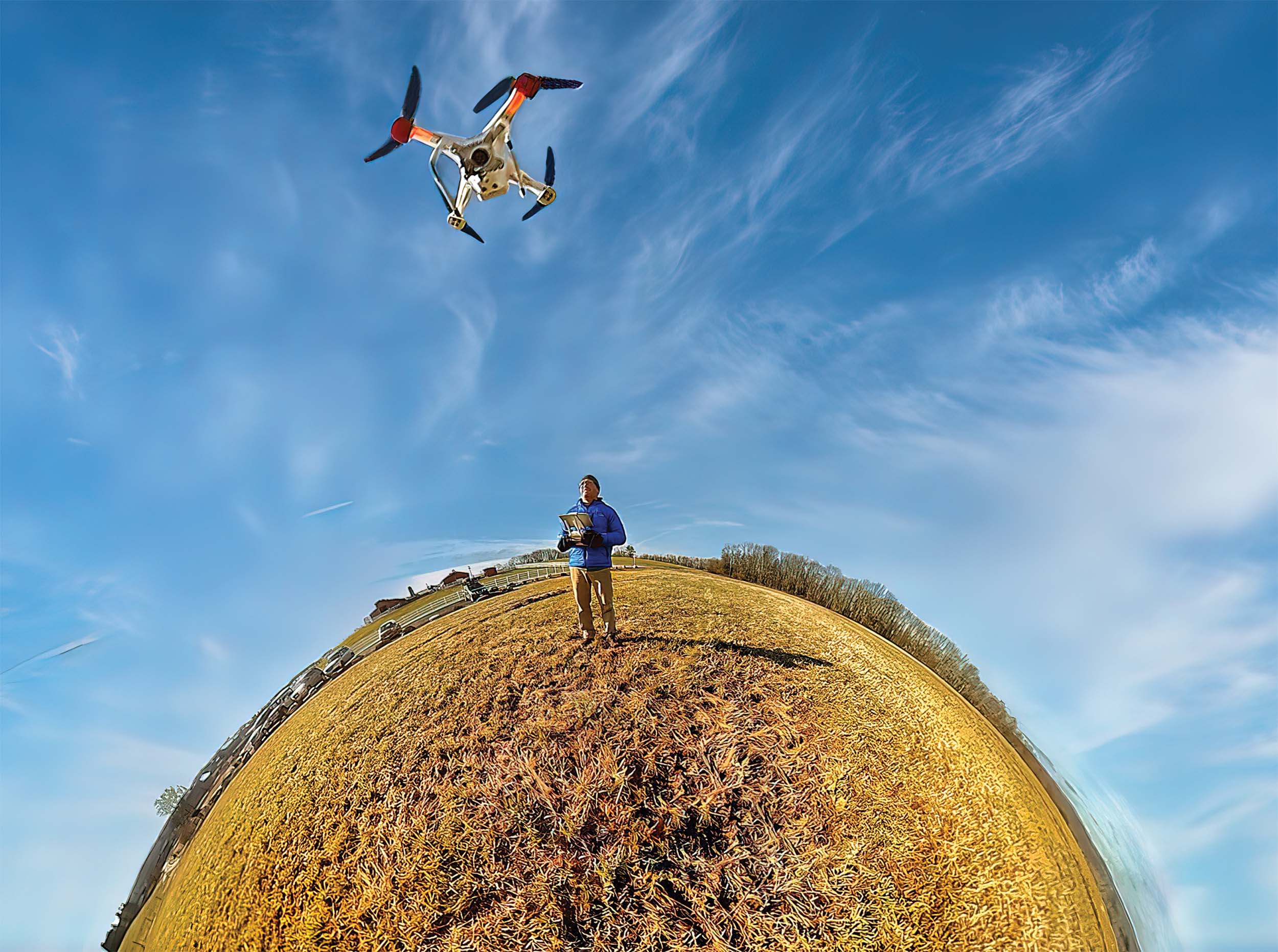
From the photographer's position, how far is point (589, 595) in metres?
5.67

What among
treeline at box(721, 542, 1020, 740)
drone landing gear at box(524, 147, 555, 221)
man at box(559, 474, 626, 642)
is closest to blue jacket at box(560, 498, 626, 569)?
man at box(559, 474, 626, 642)

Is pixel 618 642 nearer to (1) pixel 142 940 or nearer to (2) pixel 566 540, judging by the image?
(2) pixel 566 540

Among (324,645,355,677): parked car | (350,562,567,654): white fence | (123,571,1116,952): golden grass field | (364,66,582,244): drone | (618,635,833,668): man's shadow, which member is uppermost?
(364,66,582,244): drone

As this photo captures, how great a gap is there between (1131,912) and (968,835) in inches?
61.2

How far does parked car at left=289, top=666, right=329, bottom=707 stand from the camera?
Answer: 543 centimetres

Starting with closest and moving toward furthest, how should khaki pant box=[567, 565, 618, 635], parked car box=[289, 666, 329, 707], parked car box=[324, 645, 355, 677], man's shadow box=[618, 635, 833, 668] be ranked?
1. man's shadow box=[618, 635, 833, 668]
2. parked car box=[289, 666, 329, 707]
3. khaki pant box=[567, 565, 618, 635]
4. parked car box=[324, 645, 355, 677]

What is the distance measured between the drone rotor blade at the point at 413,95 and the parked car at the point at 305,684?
9.14 m

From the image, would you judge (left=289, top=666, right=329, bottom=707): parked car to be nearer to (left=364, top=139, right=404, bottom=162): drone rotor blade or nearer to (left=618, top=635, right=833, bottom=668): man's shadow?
(left=618, top=635, right=833, bottom=668): man's shadow

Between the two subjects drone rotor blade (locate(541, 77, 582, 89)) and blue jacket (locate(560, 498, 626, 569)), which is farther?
drone rotor blade (locate(541, 77, 582, 89))

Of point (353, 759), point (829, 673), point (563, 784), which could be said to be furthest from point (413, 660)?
point (829, 673)

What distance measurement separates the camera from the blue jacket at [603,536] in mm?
5848

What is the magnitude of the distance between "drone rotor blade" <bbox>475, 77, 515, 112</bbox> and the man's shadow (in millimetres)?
9456

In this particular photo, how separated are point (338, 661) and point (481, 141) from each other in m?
8.61

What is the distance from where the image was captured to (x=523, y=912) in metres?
3.14
